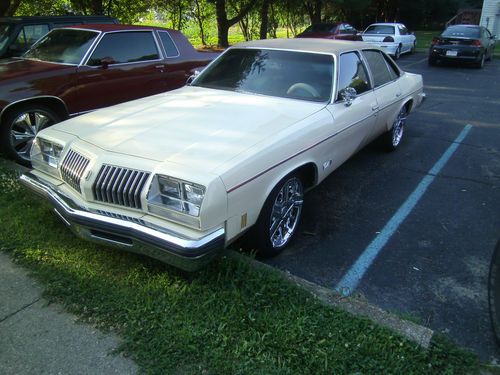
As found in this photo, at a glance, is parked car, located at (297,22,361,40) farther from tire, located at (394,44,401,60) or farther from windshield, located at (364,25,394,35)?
tire, located at (394,44,401,60)

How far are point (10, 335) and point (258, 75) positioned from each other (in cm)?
315

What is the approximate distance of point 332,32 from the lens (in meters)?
17.0

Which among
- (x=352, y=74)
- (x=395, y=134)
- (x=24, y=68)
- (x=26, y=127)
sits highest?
(x=24, y=68)

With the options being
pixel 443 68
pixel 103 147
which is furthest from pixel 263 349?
pixel 443 68

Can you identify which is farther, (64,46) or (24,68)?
(64,46)

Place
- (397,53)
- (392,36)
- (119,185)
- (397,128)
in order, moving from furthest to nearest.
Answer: (397,53) < (392,36) < (397,128) < (119,185)

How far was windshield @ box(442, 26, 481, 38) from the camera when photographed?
15.8 metres

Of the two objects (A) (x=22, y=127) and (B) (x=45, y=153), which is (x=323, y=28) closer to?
(A) (x=22, y=127)

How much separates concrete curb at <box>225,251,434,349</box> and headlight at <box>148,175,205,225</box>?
2.61 ft

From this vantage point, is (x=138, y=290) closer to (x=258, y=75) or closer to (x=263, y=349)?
(x=263, y=349)

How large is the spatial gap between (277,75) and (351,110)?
82cm

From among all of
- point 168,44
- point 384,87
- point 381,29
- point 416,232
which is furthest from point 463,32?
point 416,232

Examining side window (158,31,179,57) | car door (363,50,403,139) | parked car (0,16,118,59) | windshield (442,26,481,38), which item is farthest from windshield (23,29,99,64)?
windshield (442,26,481,38)

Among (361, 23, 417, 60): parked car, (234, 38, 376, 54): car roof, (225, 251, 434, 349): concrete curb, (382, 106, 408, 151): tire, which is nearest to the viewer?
(225, 251, 434, 349): concrete curb
